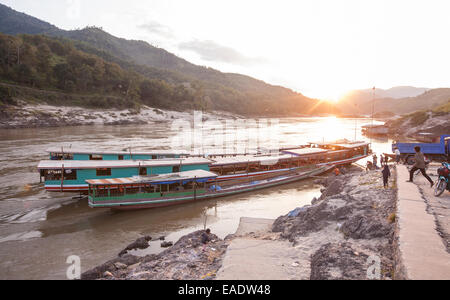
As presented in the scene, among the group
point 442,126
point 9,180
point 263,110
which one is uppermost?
point 263,110

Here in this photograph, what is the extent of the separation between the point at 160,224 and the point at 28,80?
7719 centimetres

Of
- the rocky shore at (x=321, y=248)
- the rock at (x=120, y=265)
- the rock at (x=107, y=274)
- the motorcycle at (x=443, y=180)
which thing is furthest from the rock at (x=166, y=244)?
the motorcycle at (x=443, y=180)

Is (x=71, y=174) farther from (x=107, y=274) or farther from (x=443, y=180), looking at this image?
(x=443, y=180)

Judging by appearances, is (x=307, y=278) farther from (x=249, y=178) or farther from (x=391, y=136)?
(x=391, y=136)

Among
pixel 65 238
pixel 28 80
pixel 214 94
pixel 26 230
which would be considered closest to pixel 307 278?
pixel 65 238

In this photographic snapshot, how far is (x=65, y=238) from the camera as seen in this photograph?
43.3ft

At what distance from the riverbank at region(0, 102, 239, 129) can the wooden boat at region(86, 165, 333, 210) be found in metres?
48.0

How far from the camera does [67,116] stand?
203ft

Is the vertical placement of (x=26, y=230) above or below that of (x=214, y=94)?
below

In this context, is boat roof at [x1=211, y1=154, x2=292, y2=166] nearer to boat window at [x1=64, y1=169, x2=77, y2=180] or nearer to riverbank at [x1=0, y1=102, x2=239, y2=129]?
boat window at [x1=64, y1=169, x2=77, y2=180]

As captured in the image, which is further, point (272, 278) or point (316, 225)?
point (316, 225)

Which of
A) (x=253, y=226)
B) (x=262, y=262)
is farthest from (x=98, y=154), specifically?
(x=262, y=262)

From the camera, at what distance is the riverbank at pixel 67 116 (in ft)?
173

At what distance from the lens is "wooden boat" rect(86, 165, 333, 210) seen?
15.8 m
